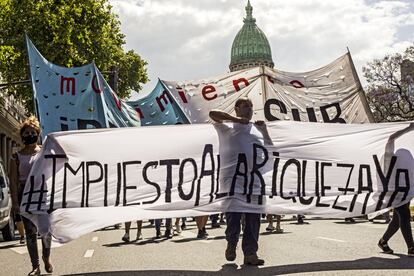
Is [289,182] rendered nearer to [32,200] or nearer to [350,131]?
[350,131]

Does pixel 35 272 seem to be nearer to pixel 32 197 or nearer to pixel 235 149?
pixel 32 197

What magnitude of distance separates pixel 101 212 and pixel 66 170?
2.08 ft

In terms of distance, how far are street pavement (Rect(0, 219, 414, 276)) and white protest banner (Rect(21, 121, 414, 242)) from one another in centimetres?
63

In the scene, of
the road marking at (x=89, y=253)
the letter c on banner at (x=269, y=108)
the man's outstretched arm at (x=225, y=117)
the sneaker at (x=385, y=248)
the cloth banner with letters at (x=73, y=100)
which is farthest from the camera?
the cloth banner with letters at (x=73, y=100)

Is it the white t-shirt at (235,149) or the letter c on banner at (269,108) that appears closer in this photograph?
the white t-shirt at (235,149)

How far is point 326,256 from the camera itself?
9242 millimetres

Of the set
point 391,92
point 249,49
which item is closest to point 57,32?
Answer: point 391,92

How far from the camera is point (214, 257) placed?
31.0 ft

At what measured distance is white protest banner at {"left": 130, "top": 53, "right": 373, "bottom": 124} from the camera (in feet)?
35.0

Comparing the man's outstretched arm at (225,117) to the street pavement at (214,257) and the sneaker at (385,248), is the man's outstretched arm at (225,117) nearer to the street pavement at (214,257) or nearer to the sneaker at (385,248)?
the street pavement at (214,257)

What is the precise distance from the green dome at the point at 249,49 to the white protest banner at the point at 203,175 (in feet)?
409

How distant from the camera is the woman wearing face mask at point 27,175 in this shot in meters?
7.87

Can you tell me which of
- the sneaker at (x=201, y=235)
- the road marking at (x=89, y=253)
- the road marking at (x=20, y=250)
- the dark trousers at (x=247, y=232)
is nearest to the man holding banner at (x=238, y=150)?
the dark trousers at (x=247, y=232)

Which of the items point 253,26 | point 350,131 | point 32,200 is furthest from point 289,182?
point 253,26
